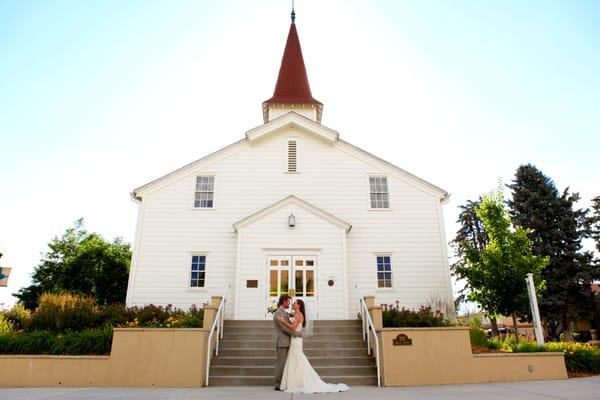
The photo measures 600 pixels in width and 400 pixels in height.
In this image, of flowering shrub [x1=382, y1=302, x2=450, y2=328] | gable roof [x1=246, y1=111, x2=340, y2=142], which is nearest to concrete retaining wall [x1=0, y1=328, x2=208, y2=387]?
flowering shrub [x1=382, y1=302, x2=450, y2=328]

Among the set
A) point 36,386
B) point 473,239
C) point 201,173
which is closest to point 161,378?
point 36,386

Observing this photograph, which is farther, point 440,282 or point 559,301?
point 559,301

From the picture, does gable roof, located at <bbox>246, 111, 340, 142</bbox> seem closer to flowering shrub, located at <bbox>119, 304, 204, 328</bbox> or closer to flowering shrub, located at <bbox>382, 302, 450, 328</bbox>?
flowering shrub, located at <bbox>119, 304, 204, 328</bbox>

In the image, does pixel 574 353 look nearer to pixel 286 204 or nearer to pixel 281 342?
pixel 281 342

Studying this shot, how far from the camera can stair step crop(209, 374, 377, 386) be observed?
891cm

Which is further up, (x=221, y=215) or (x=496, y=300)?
(x=221, y=215)

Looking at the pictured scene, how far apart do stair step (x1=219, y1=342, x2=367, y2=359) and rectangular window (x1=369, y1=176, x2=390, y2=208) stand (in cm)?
712

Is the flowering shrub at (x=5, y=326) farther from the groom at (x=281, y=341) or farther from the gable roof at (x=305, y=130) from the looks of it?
the groom at (x=281, y=341)

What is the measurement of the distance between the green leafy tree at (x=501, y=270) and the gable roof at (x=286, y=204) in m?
4.62

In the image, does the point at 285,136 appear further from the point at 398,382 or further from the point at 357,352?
the point at 398,382

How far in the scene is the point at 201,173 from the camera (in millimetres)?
16594

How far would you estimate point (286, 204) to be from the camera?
49.2 ft

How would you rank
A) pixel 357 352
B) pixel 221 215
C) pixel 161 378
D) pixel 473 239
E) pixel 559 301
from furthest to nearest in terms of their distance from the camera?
pixel 473 239
pixel 559 301
pixel 221 215
pixel 357 352
pixel 161 378

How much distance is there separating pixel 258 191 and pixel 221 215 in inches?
72.3
